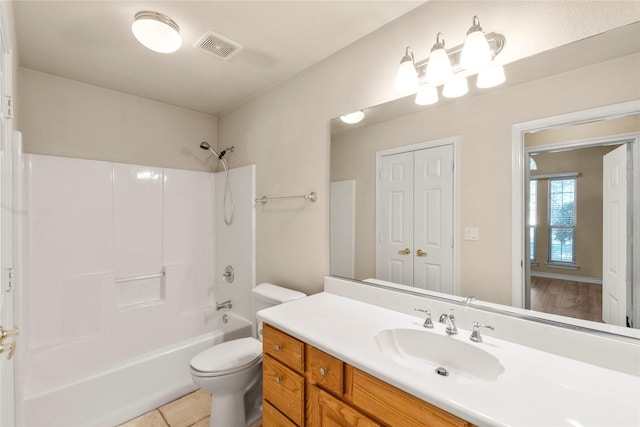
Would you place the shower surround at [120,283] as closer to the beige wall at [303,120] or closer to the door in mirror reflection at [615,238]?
the beige wall at [303,120]

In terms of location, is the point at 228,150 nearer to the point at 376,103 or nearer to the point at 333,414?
the point at 376,103

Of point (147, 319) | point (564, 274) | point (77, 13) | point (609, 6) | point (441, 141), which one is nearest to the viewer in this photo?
point (609, 6)

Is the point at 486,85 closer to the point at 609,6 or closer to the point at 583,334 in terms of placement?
the point at 609,6

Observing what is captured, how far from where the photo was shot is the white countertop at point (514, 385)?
684 millimetres

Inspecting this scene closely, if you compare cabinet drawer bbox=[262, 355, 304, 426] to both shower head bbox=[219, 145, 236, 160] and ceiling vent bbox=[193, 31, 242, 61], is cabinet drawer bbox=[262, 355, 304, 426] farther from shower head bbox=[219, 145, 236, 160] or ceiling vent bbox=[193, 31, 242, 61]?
shower head bbox=[219, 145, 236, 160]

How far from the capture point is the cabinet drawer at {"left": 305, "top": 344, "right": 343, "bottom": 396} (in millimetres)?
1048

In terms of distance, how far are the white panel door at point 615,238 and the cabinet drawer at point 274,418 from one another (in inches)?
50.9

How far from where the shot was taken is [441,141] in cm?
129

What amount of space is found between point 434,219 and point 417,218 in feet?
0.28

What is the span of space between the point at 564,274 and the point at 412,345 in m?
0.63

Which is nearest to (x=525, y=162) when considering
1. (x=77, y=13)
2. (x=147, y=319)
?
(x=77, y=13)

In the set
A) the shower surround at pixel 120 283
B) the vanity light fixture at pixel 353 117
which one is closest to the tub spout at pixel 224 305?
the shower surround at pixel 120 283

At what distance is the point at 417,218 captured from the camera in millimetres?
1382

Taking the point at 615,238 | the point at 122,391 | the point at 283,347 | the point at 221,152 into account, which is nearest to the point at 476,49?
the point at 615,238
